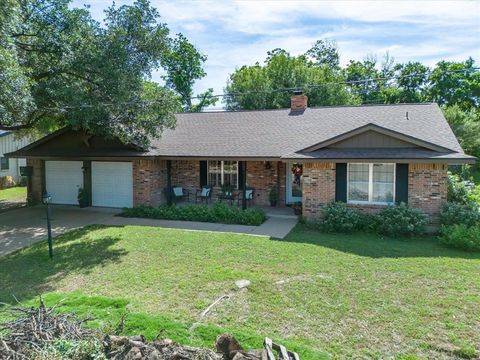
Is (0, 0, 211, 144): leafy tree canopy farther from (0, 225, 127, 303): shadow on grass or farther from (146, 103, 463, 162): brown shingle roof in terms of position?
(0, 225, 127, 303): shadow on grass

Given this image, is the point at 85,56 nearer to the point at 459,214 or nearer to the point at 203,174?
the point at 203,174

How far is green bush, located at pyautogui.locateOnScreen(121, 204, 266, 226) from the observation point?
42.3ft

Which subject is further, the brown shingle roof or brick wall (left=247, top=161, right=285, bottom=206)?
brick wall (left=247, top=161, right=285, bottom=206)

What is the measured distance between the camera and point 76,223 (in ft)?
43.7

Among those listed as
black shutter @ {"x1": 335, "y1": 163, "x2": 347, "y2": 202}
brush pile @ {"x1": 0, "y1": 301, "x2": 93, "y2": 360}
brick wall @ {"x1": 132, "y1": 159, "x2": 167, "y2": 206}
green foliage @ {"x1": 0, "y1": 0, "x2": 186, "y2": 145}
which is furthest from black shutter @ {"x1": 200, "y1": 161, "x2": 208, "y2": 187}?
brush pile @ {"x1": 0, "y1": 301, "x2": 93, "y2": 360}

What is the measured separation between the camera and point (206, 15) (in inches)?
554

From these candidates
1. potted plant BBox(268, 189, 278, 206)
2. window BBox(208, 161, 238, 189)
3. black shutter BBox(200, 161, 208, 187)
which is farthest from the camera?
black shutter BBox(200, 161, 208, 187)

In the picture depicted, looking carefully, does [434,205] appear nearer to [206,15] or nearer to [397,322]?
[397,322]

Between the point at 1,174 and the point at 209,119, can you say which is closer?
Answer: the point at 209,119

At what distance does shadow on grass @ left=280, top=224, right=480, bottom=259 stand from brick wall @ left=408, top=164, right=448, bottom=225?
107cm

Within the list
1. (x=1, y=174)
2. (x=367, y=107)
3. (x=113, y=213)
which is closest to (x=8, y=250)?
(x=113, y=213)

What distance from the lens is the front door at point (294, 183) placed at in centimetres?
1544

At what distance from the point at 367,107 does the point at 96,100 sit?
1185 centimetres

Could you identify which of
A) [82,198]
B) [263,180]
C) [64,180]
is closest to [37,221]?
[82,198]
